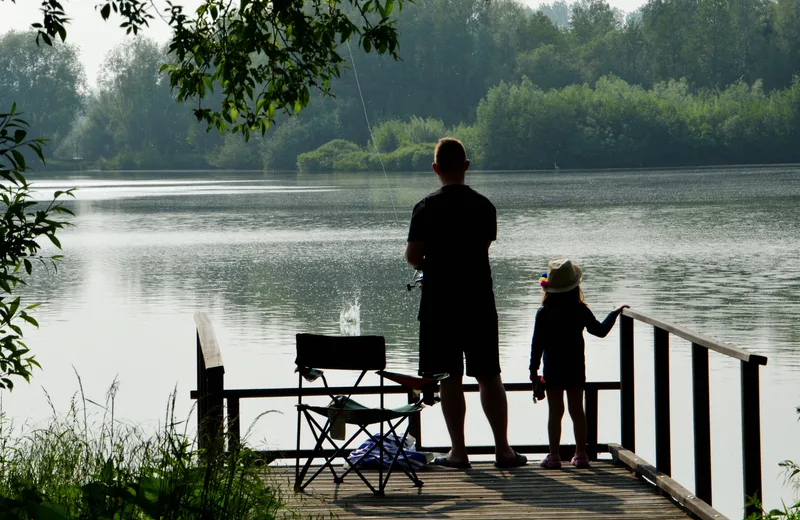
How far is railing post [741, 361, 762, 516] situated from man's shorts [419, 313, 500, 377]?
119 cm

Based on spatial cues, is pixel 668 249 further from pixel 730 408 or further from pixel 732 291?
pixel 730 408

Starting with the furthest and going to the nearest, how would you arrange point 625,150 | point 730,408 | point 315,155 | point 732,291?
point 315,155 < point 625,150 < point 732,291 < point 730,408

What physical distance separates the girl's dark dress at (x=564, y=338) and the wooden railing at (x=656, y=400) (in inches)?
11.1

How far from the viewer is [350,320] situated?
14.8m

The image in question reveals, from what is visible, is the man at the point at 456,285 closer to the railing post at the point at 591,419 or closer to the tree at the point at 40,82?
the railing post at the point at 591,419

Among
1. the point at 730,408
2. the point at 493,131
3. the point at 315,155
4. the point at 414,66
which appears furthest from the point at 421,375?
the point at 414,66

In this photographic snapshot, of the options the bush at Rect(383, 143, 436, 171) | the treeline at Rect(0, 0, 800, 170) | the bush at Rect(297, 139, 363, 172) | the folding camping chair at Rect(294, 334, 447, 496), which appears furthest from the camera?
the bush at Rect(297, 139, 363, 172)

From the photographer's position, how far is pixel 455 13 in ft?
335

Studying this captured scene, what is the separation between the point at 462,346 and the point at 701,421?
41.3 inches

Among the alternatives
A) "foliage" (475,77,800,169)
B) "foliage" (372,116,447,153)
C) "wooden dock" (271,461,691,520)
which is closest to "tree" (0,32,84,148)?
"foliage" (372,116,447,153)

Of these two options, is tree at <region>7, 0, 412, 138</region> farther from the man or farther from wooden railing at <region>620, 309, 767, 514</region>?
wooden railing at <region>620, 309, 767, 514</region>

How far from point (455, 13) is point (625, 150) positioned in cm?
2607

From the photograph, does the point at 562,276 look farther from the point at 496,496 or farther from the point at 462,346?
the point at 496,496

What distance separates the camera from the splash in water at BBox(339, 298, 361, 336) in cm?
1400
